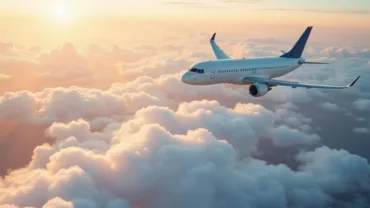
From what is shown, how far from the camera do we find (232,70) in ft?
228

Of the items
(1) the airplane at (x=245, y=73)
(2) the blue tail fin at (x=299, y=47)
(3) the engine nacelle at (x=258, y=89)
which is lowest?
(3) the engine nacelle at (x=258, y=89)

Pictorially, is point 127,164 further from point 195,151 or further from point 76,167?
point 195,151

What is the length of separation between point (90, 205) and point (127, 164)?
36741 mm

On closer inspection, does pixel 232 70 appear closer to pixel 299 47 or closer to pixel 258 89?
pixel 258 89

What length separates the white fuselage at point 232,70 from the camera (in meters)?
65.0

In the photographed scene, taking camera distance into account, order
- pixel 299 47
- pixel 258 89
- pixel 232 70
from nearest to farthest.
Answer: pixel 258 89 → pixel 232 70 → pixel 299 47

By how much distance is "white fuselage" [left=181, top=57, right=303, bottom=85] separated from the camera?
65.0 m

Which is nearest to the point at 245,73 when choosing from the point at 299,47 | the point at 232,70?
the point at 232,70

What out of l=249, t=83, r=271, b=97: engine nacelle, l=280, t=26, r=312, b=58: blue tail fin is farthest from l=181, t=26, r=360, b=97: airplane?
l=280, t=26, r=312, b=58: blue tail fin

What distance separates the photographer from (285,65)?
279 ft

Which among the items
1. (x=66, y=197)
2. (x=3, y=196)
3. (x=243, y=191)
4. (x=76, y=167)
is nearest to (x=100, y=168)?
(x=76, y=167)

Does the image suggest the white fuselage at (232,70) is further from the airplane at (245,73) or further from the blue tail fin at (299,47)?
the blue tail fin at (299,47)

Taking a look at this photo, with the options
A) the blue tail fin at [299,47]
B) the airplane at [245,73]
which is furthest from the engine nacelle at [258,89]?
the blue tail fin at [299,47]

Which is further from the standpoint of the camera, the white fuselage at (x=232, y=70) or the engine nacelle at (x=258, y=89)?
the engine nacelle at (x=258, y=89)
